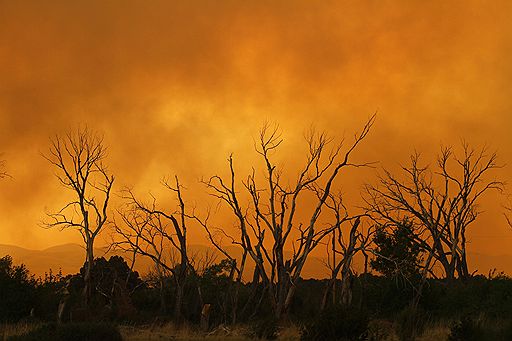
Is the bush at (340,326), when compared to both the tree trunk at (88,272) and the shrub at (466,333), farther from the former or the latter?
the tree trunk at (88,272)

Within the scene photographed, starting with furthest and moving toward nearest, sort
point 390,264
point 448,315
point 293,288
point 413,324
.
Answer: point 390,264
point 448,315
point 293,288
point 413,324

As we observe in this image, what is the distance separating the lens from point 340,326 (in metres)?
20.0

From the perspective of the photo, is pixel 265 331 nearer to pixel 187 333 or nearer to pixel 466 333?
pixel 187 333

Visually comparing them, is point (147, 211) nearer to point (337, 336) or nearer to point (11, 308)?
point (11, 308)

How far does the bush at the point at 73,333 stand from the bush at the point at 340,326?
603cm

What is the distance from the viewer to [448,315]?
105 feet

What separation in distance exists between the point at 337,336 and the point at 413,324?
4879 millimetres

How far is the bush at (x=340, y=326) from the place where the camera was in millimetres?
20031

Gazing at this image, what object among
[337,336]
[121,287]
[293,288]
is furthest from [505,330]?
[121,287]

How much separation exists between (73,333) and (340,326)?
7.98 m

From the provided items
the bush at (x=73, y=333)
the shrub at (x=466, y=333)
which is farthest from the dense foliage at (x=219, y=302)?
the bush at (x=73, y=333)

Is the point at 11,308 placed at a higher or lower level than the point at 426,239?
lower

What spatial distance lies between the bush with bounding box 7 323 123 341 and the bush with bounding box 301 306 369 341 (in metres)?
6.03

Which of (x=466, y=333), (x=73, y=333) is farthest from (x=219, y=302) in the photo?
(x=466, y=333)
